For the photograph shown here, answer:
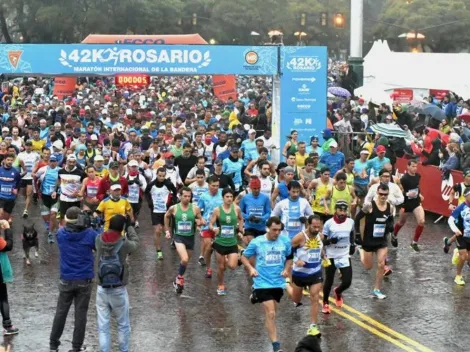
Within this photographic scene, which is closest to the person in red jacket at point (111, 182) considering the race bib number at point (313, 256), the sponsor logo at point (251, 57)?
the race bib number at point (313, 256)

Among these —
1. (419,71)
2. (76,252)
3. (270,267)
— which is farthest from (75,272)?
(419,71)

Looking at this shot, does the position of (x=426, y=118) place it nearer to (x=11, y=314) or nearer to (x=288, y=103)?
(x=288, y=103)

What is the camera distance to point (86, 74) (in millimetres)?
24969

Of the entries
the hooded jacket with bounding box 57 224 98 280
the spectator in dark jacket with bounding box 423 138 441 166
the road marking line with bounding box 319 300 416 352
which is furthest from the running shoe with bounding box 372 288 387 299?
the spectator in dark jacket with bounding box 423 138 441 166

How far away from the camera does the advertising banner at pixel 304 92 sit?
2570 centimetres

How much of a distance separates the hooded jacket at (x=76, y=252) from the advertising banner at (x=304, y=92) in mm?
15042

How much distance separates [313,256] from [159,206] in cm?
505

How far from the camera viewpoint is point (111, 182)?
17.0 m

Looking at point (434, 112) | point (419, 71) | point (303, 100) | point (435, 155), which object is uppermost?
point (419, 71)

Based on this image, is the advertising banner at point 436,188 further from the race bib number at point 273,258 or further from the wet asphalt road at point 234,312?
the race bib number at point 273,258

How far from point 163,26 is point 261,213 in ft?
221

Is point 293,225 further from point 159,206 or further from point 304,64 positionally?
point 304,64

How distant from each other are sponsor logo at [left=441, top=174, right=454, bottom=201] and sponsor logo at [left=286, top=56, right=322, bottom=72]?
5.91m

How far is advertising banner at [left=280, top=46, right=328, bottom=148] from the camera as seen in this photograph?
2570 cm
